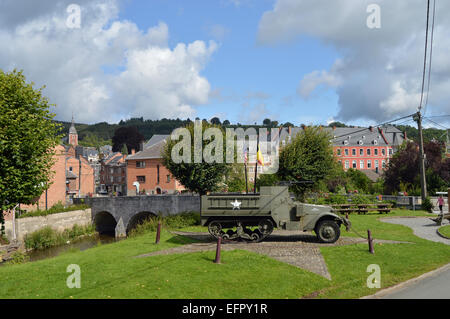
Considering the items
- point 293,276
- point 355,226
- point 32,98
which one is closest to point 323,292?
point 293,276

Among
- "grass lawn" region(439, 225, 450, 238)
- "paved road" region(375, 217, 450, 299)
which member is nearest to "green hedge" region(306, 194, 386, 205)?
"grass lawn" region(439, 225, 450, 238)

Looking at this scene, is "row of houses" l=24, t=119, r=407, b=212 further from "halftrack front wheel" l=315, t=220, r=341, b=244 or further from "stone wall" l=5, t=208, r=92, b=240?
"halftrack front wheel" l=315, t=220, r=341, b=244

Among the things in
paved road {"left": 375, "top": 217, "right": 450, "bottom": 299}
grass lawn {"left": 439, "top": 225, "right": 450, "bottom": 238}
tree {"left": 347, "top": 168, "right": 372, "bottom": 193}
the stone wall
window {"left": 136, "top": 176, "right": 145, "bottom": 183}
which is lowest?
the stone wall

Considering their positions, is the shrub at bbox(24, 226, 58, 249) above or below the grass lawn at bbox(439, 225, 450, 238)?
below

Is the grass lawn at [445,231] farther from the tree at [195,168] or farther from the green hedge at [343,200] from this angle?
the tree at [195,168]

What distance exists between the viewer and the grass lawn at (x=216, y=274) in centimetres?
1049

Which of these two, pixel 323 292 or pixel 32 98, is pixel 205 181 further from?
pixel 323 292

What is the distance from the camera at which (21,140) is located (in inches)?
739

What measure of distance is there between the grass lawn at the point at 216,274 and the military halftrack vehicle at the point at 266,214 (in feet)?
5.62

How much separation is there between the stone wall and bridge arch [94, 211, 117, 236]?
1.31m

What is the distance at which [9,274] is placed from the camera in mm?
13312

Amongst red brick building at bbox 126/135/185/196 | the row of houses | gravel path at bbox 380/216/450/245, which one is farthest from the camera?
red brick building at bbox 126/135/185/196

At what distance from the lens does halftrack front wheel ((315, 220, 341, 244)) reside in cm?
1703

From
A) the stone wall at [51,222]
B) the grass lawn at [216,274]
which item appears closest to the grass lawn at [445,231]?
the grass lawn at [216,274]
